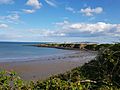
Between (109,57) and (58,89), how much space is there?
2703mm

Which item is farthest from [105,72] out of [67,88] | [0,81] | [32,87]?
[0,81]

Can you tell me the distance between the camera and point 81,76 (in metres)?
8.67

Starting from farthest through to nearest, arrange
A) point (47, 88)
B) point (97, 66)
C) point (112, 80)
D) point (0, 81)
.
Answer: point (97, 66)
point (112, 80)
point (47, 88)
point (0, 81)

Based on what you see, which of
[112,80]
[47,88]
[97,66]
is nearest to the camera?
[47,88]

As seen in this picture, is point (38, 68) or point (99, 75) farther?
point (38, 68)

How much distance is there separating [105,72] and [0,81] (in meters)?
3.55

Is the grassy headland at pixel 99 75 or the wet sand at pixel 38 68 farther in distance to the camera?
the wet sand at pixel 38 68

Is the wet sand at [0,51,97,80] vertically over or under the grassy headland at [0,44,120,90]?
under

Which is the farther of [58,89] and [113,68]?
[113,68]

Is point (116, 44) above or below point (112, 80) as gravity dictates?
above

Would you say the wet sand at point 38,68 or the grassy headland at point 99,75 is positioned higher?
the grassy headland at point 99,75

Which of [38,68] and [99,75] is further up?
[99,75]

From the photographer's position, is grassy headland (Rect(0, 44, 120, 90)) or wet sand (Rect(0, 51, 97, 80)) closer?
grassy headland (Rect(0, 44, 120, 90))

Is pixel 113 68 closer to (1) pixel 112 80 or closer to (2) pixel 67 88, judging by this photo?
(1) pixel 112 80
